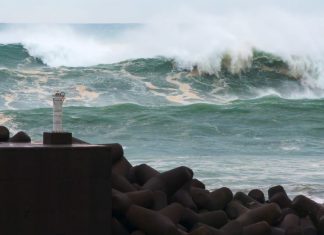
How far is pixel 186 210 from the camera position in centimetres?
772

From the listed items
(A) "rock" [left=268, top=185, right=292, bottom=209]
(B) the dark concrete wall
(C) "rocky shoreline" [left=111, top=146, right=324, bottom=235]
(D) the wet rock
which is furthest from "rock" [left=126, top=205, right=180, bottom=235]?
(A) "rock" [left=268, top=185, right=292, bottom=209]

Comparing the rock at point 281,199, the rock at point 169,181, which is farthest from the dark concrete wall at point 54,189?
the rock at point 281,199

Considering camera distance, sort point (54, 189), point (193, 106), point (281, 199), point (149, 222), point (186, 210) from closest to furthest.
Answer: point (54, 189)
point (149, 222)
point (186, 210)
point (281, 199)
point (193, 106)

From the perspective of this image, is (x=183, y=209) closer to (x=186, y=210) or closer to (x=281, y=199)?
(x=186, y=210)

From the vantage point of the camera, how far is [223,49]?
41.5 meters

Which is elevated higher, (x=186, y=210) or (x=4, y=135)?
(x=4, y=135)

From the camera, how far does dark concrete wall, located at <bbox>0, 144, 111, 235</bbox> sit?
6277 millimetres

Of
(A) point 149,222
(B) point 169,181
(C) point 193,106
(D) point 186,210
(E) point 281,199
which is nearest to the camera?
(A) point 149,222

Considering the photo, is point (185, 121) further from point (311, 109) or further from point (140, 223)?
point (140, 223)

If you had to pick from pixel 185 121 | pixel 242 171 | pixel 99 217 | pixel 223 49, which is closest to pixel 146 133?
pixel 185 121

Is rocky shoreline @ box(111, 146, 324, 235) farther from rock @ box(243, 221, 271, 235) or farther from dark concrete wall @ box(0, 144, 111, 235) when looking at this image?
dark concrete wall @ box(0, 144, 111, 235)

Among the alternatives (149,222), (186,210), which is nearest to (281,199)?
(186,210)

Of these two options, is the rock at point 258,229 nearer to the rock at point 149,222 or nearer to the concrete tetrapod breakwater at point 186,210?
the concrete tetrapod breakwater at point 186,210

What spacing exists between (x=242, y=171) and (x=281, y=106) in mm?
16470
